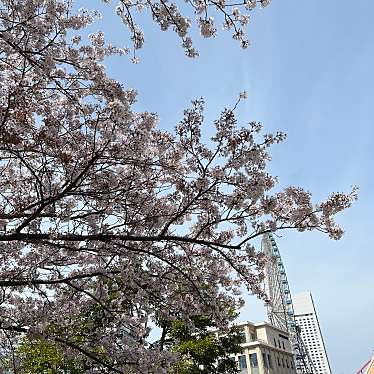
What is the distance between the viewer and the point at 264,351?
55625mm

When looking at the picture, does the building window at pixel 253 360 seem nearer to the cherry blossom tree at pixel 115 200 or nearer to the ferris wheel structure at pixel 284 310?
the ferris wheel structure at pixel 284 310

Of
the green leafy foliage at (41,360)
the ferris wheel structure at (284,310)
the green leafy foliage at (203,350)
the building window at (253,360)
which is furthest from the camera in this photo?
the ferris wheel structure at (284,310)

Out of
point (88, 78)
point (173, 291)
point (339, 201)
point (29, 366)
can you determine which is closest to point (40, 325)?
point (173, 291)

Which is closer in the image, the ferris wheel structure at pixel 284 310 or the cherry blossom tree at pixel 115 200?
the cherry blossom tree at pixel 115 200

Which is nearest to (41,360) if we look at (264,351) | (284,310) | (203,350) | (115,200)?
(203,350)

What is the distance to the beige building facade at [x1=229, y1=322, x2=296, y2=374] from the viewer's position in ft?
177

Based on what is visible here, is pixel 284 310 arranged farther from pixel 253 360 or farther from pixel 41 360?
pixel 41 360

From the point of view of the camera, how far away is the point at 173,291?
6.85 metres

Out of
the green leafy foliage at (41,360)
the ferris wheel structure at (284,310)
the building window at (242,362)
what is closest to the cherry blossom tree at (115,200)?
the green leafy foliage at (41,360)

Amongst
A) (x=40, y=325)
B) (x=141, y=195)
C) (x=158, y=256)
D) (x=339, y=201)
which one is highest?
(x=141, y=195)

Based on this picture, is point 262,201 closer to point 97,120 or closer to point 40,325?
point 97,120

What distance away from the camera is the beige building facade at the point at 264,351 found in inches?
2127

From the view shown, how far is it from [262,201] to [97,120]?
2490mm

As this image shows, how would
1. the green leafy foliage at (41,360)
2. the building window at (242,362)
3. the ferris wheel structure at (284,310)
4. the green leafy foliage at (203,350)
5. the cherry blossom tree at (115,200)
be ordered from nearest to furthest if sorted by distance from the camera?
the cherry blossom tree at (115,200), the green leafy foliage at (41,360), the green leafy foliage at (203,350), the building window at (242,362), the ferris wheel structure at (284,310)
